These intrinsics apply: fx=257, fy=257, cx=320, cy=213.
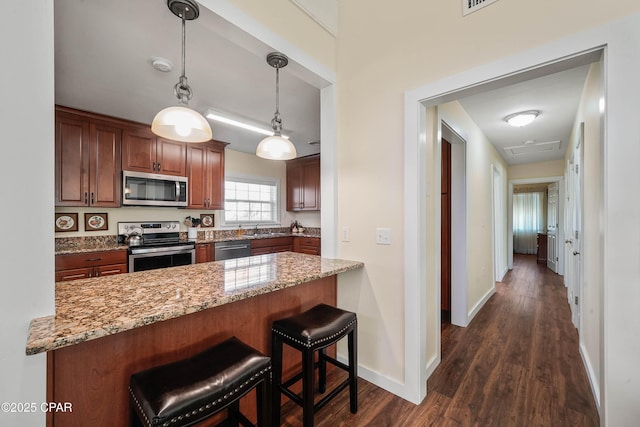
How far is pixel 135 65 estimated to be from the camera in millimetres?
2189

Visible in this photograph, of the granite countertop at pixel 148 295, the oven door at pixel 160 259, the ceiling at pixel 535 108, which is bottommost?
the oven door at pixel 160 259

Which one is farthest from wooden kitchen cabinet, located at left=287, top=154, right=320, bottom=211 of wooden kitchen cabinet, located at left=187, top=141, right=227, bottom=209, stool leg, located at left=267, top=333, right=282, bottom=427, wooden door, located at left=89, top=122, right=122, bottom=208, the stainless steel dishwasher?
stool leg, located at left=267, top=333, right=282, bottom=427

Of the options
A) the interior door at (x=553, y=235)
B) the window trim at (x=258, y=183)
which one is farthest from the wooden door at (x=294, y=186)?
the interior door at (x=553, y=235)

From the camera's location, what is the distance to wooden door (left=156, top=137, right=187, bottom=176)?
11.8ft

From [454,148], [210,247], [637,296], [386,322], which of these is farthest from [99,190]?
[637,296]

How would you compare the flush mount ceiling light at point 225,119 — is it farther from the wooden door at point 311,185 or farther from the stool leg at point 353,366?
the stool leg at point 353,366

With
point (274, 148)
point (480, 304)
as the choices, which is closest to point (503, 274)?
point (480, 304)

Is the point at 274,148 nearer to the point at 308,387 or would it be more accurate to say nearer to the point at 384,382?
the point at 308,387

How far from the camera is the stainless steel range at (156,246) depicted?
3123 millimetres

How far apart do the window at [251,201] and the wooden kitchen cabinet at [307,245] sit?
79cm

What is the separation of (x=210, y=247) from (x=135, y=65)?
2.43 meters

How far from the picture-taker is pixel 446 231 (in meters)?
3.22

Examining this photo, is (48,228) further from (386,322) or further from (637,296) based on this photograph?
(637,296)

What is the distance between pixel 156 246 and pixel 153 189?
80 centimetres
